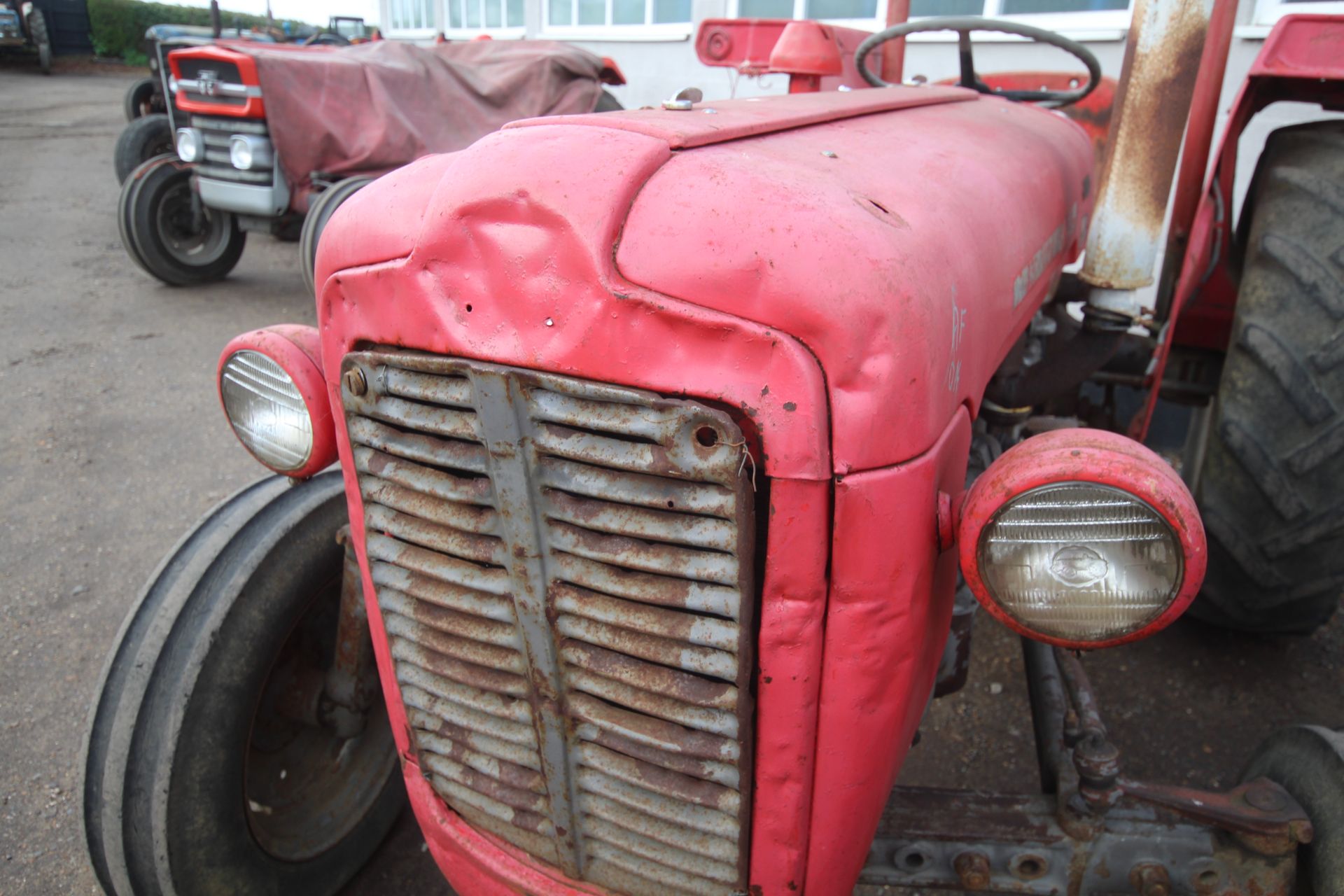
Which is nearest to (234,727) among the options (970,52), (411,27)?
(970,52)

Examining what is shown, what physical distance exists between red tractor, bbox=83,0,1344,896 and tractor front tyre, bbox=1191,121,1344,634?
0.01 metres

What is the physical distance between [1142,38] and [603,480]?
Result: 118 centimetres

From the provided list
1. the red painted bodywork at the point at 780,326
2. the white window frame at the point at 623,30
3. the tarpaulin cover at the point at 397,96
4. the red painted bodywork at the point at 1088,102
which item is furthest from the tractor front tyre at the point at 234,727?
the white window frame at the point at 623,30

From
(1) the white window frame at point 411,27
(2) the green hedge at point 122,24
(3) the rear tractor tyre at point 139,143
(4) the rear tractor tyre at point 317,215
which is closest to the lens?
(4) the rear tractor tyre at point 317,215

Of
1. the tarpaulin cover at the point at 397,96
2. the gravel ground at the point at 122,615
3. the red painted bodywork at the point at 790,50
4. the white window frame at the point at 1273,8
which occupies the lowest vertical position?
the gravel ground at the point at 122,615

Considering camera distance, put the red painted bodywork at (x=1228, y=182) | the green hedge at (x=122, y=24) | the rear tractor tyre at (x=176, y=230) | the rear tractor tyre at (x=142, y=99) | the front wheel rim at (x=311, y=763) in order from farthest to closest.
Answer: the green hedge at (x=122, y=24) < the rear tractor tyre at (x=142, y=99) < the rear tractor tyre at (x=176, y=230) < the red painted bodywork at (x=1228, y=182) < the front wheel rim at (x=311, y=763)

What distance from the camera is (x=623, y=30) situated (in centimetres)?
940

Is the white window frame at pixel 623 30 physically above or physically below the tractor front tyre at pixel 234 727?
above

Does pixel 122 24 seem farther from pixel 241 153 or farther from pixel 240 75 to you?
pixel 241 153

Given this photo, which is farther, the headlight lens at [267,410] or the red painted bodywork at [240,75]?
the red painted bodywork at [240,75]

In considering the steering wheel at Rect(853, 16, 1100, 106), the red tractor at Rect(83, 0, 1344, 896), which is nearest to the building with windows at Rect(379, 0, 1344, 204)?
the steering wheel at Rect(853, 16, 1100, 106)

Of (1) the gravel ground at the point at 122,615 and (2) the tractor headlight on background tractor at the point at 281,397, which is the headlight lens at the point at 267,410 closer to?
(2) the tractor headlight on background tractor at the point at 281,397

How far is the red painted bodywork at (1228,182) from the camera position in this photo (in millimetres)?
1973

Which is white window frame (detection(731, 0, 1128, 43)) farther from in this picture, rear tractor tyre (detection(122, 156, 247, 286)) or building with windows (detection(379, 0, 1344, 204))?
rear tractor tyre (detection(122, 156, 247, 286))
